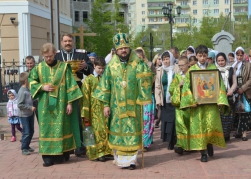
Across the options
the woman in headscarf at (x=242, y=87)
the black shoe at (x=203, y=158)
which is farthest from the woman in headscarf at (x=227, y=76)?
the black shoe at (x=203, y=158)

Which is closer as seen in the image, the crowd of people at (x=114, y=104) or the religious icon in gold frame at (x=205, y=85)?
the crowd of people at (x=114, y=104)

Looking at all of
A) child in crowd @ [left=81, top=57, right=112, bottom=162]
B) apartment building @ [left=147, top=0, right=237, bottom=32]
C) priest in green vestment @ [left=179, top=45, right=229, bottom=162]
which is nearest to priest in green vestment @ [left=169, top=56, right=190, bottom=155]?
priest in green vestment @ [left=179, top=45, right=229, bottom=162]

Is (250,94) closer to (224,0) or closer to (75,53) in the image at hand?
(75,53)

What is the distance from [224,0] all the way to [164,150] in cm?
12495

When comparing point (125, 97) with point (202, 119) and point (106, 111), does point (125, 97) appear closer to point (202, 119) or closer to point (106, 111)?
point (106, 111)

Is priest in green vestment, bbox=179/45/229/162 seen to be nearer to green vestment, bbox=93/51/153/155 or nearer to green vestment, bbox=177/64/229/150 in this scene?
green vestment, bbox=177/64/229/150

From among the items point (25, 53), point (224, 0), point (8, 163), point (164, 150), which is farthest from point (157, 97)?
point (224, 0)

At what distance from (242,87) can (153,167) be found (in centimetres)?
330

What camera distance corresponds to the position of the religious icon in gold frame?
337 inches

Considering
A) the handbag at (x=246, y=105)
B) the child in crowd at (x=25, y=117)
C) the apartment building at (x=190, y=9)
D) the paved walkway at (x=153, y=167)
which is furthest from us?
the apartment building at (x=190, y=9)

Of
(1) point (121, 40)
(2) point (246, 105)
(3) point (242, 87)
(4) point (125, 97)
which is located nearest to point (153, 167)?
(4) point (125, 97)

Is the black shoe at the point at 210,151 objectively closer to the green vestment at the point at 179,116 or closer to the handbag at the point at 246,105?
the green vestment at the point at 179,116

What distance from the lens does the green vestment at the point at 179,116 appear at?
877 cm

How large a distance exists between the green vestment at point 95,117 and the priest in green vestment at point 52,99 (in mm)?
362
